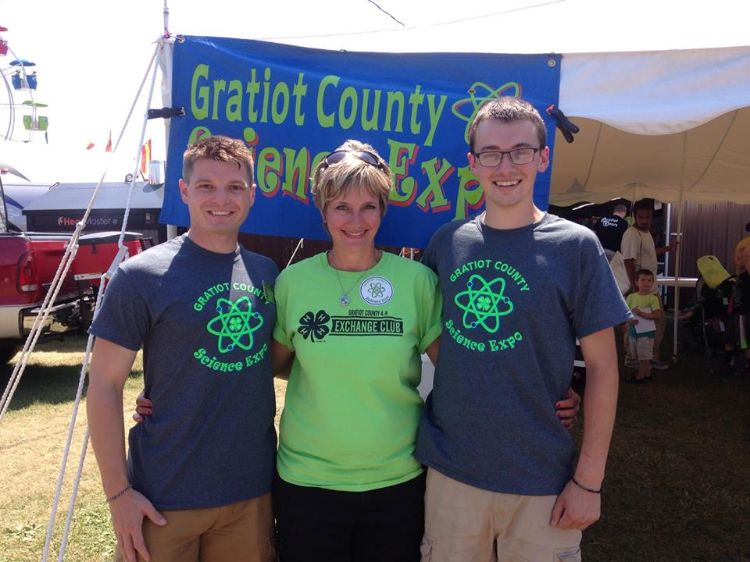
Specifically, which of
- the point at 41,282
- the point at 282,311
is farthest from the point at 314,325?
the point at 41,282

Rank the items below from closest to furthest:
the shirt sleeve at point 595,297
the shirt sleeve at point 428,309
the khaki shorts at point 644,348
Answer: the shirt sleeve at point 595,297 < the shirt sleeve at point 428,309 < the khaki shorts at point 644,348

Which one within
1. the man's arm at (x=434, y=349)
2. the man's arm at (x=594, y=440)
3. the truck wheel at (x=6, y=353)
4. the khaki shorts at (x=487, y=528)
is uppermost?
the man's arm at (x=434, y=349)

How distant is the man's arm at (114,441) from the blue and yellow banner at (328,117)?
1156 millimetres

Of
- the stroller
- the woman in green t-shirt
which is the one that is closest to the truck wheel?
the woman in green t-shirt

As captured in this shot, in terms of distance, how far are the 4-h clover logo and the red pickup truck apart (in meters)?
4.34

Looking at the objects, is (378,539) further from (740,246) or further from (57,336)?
(740,246)

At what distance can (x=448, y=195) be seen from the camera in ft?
9.07

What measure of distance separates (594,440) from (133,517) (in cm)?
127

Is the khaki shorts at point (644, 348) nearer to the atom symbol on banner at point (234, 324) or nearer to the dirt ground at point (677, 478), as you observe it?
the dirt ground at point (677, 478)

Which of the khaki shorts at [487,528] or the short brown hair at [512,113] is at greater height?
the short brown hair at [512,113]

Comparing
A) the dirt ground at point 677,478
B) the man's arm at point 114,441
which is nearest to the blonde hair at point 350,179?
the man's arm at point 114,441

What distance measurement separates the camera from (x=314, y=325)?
1.83 meters

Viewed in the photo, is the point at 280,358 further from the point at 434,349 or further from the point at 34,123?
the point at 34,123

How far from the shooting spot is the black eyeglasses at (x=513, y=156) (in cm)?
181
